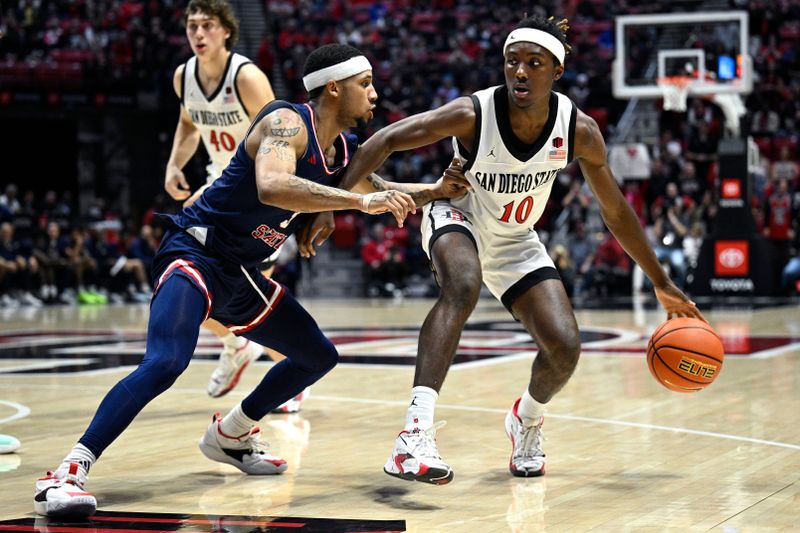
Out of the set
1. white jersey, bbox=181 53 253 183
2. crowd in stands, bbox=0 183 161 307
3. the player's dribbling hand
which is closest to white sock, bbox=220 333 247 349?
the player's dribbling hand

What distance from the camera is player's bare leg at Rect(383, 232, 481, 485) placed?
423 centimetres

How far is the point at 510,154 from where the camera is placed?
4.95 meters

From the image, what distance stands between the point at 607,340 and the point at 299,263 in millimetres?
11531

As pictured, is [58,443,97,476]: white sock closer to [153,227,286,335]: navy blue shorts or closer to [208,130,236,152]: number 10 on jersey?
[153,227,286,335]: navy blue shorts

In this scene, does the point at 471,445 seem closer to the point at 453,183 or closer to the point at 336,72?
the point at 453,183

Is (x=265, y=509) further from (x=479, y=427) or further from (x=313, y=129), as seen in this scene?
(x=479, y=427)

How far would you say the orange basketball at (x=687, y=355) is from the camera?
16.6 ft

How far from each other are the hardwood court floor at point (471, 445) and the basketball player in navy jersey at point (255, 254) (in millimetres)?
262

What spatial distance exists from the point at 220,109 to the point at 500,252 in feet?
8.68

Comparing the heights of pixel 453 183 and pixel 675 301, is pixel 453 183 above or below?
above

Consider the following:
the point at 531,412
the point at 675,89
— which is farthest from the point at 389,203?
the point at 675,89

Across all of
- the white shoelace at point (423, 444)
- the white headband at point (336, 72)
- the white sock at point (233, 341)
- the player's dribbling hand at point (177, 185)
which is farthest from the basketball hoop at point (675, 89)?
the white shoelace at point (423, 444)

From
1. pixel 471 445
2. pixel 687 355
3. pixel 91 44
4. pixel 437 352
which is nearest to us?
pixel 437 352

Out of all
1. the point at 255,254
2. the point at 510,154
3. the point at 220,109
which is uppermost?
the point at 220,109
